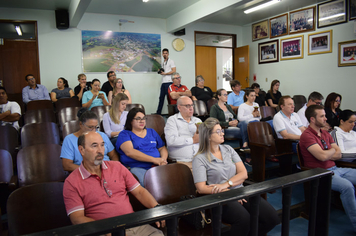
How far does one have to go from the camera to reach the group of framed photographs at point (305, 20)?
236 inches

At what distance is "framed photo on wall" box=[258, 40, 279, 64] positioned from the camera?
7.70m

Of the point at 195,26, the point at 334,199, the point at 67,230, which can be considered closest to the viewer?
the point at 67,230

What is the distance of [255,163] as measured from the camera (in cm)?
298

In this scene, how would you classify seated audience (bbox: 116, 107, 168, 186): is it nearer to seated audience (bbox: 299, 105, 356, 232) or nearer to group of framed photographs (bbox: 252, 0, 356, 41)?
seated audience (bbox: 299, 105, 356, 232)

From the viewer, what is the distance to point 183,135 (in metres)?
2.85

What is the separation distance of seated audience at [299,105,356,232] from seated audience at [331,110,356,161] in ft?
0.70

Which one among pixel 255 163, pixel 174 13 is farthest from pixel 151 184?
pixel 174 13

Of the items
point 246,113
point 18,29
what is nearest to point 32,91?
point 18,29

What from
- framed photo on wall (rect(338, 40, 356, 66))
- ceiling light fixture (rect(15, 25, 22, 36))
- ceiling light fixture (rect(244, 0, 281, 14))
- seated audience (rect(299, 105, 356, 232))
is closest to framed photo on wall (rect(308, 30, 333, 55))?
framed photo on wall (rect(338, 40, 356, 66))

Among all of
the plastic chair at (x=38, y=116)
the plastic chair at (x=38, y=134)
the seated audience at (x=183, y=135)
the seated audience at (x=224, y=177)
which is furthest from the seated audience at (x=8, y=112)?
the seated audience at (x=224, y=177)

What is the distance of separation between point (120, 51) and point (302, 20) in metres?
4.95

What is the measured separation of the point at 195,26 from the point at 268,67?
2606 mm

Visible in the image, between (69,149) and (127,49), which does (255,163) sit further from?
(127,49)

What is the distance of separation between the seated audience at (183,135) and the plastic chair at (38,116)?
2373 millimetres
